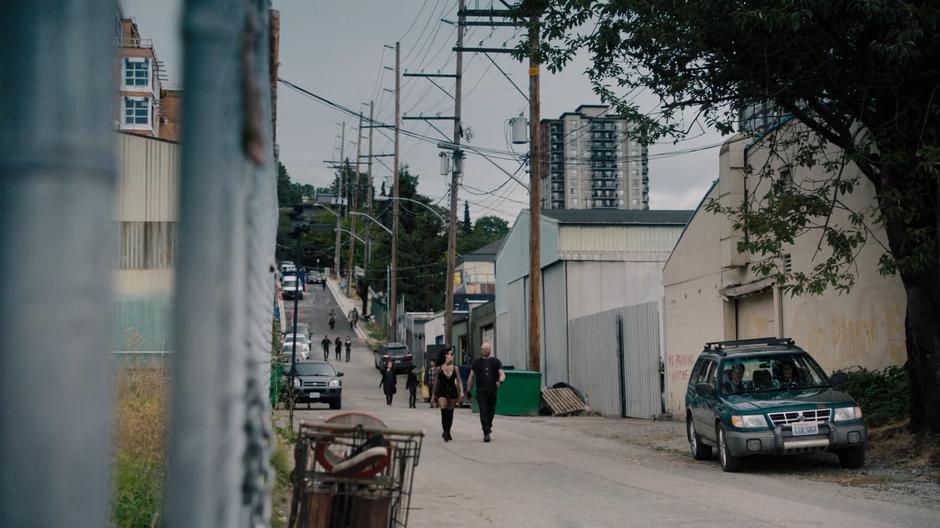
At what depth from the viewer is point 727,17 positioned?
14.3 m

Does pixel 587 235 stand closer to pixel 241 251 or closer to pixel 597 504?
pixel 597 504

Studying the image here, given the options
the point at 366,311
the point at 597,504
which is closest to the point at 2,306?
the point at 597,504

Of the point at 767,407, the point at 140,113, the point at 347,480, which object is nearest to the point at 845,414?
the point at 767,407

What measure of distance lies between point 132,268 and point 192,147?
7030mm

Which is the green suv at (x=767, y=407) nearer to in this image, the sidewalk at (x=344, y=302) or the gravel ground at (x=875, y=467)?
the gravel ground at (x=875, y=467)

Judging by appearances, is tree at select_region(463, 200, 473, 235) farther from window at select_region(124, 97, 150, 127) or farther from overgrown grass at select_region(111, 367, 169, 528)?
overgrown grass at select_region(111, 367, 169, 528)

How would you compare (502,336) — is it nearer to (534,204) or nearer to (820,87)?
(534,204)

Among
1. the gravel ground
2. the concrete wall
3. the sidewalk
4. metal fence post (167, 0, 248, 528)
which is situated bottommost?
the gravel ground

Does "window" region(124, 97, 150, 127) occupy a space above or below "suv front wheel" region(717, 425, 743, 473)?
above

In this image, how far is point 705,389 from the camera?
634 inches

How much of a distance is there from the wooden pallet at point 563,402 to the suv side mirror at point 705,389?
1631cm

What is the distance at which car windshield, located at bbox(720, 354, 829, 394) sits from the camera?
51.9ft

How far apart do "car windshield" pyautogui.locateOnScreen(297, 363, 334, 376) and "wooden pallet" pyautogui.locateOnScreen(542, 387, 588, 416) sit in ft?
23.0

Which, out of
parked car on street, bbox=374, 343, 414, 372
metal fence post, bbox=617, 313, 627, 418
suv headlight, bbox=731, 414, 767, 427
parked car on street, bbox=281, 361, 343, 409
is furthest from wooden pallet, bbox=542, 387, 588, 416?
parked car on street, bbox=374, 343, 414, 372
